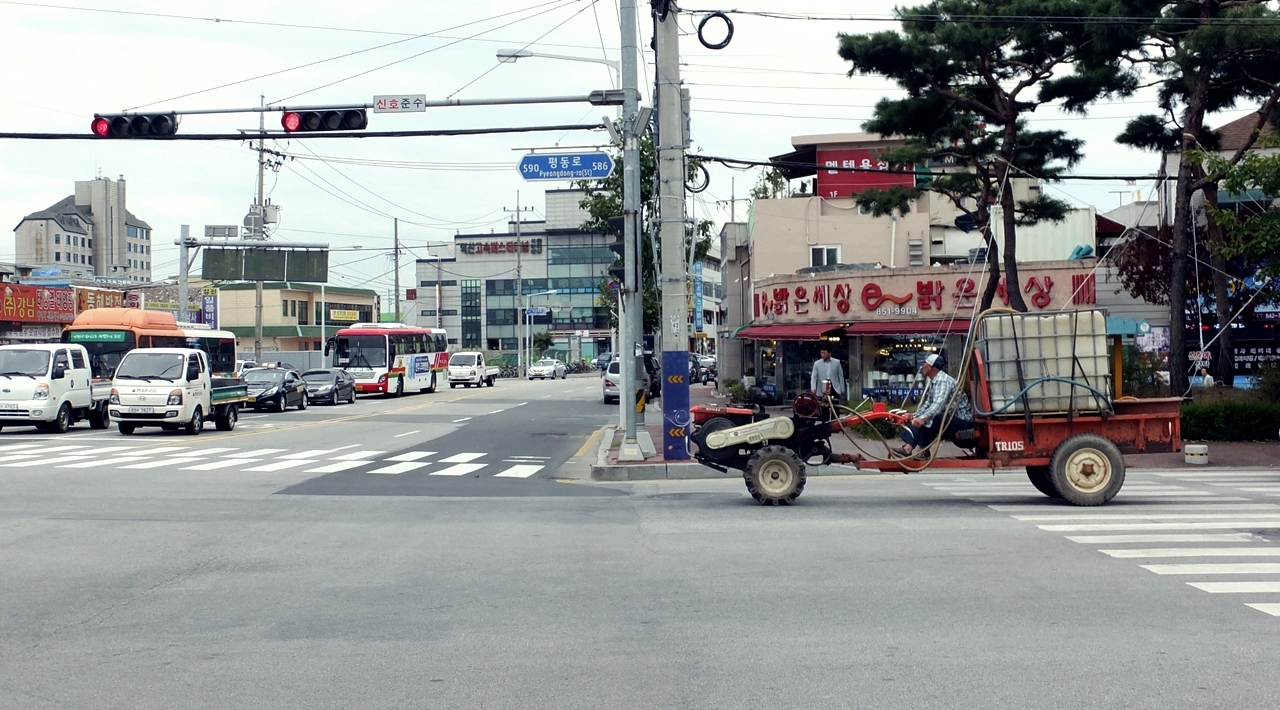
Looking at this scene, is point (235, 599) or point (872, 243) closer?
point (235, 599)

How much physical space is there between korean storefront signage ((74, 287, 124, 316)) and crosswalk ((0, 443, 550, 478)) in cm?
3699

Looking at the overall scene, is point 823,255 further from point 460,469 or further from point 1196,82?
point 460,469

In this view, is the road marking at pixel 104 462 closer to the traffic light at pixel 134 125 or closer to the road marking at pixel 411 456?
the road marking at pixel 411 456

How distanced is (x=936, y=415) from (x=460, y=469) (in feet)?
30.5

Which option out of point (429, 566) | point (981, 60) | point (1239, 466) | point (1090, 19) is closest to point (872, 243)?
point (981, 60)

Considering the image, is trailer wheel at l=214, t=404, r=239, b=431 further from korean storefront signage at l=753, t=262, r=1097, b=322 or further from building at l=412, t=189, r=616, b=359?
building at l=412, t=189, r=616, b=359

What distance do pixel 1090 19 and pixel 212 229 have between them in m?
36.7

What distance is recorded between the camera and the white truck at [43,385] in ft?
85.7

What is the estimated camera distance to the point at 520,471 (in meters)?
19.4

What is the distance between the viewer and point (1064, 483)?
510 inches

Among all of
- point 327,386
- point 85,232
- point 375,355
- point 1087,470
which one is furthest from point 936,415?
point 85,232

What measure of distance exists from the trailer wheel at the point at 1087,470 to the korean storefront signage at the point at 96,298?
5308 centimetres

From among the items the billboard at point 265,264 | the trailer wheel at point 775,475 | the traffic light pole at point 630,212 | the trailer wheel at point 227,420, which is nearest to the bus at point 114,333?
the trailer wheel at point 227,420

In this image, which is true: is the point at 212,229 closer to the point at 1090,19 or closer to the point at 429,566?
the point at 1090,19
